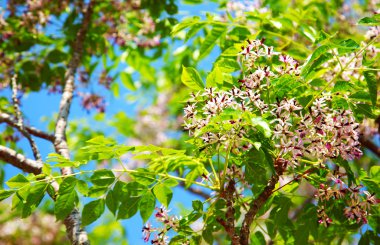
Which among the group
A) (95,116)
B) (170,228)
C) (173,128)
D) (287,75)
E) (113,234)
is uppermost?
(287,75)

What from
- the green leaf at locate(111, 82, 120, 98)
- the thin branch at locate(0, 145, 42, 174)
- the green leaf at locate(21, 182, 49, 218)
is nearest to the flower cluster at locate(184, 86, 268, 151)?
the green leaf at locate(21, 182, 49, 218)

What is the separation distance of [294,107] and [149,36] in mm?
2340

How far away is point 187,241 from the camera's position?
2.05 meters

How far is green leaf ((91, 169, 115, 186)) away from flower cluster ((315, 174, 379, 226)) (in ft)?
2.90

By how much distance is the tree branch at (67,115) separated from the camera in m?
2.32

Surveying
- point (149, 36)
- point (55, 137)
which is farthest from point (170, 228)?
point (149, 36)

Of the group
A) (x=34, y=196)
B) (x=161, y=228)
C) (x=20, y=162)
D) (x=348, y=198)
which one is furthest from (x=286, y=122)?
(x=20, y=162)

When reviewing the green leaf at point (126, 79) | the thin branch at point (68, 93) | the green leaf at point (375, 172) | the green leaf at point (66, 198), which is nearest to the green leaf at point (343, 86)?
the green leaf at point (375, 172)

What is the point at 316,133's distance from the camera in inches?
74.1

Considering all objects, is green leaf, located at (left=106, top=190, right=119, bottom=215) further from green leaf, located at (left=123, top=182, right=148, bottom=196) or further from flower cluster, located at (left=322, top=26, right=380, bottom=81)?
flower cluster, located at (left=322, top=26, right=380, bottom=81)

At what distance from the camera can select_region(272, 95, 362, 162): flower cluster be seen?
6.11ft

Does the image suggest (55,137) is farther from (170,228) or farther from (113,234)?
(113,234)

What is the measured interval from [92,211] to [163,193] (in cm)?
31

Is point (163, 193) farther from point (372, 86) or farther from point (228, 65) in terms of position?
point (372, 86)
